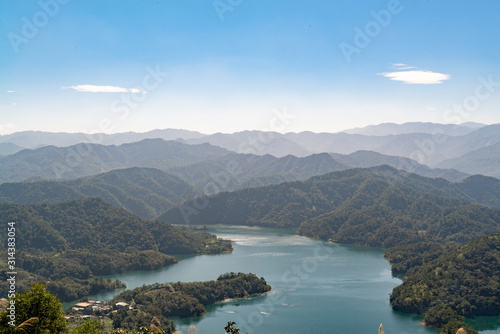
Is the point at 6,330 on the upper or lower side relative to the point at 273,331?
upper

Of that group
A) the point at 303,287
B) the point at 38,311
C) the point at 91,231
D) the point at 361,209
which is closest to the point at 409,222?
the point at 361,209

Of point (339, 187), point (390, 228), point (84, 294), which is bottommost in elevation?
point (84, 294)

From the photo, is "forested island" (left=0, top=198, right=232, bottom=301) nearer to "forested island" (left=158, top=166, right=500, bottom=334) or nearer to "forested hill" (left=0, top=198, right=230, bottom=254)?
"forested hill" (left=0, top=198, right=230, bottom=254)

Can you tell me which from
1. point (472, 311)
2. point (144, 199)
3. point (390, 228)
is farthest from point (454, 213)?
point (144, 199)

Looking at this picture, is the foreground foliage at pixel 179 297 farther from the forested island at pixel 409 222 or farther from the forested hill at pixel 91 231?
the forested hill at pixel 91 231

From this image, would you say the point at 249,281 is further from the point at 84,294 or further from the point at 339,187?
the point at 339,187

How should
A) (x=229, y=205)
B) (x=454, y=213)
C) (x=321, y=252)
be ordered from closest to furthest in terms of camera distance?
(x=321, y=252) < (x=454, y=213) < (x=229, y=205)

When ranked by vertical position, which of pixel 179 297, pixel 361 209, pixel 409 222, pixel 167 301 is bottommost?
pixel 167 301

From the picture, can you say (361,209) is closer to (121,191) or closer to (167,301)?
(167,301)
